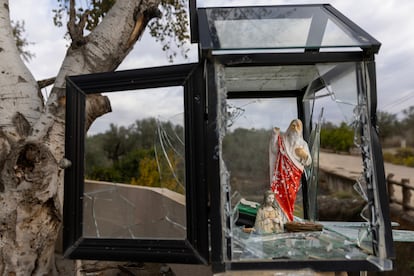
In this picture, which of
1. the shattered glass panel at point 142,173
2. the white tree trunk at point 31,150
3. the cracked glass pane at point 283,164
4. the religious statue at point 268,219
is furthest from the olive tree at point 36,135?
the religious statue at point 268,219

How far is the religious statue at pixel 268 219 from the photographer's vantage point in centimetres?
219

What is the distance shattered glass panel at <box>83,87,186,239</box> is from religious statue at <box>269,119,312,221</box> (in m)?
0.83

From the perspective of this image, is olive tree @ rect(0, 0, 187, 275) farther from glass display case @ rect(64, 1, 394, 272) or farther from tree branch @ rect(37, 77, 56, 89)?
glass display case @ rect(64, 1, 394, 272)

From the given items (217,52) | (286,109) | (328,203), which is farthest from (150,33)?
(328,203)

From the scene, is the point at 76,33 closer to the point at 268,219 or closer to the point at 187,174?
the point at 187,174

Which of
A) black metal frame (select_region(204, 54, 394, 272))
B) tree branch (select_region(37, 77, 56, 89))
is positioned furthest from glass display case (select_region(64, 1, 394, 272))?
tree branch (select_region(37, 77, 56, 89))

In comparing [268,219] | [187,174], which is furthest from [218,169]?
[268,219]

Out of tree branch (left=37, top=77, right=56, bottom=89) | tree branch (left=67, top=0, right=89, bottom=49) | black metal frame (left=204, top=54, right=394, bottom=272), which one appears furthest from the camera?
tree branch (left=37, top=77, right=56, bottom=89)

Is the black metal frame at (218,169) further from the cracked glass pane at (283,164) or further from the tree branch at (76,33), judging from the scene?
the tree branch at (76,33)

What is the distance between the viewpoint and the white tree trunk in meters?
2.32

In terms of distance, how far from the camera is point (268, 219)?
2.22 metres

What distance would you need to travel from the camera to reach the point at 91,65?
2.86 m

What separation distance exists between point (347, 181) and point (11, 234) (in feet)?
22.3

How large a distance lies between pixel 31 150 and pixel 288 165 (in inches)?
70.8
